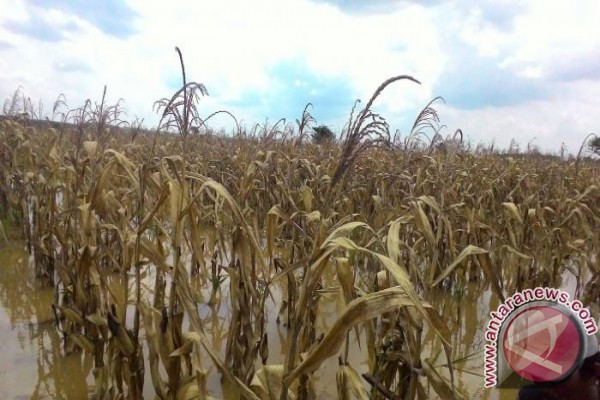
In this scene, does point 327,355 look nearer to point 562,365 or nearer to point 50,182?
point 562,365

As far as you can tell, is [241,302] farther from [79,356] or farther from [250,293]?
[79,356]

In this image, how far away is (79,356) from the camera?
2479 mm

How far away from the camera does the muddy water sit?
7.30ft
